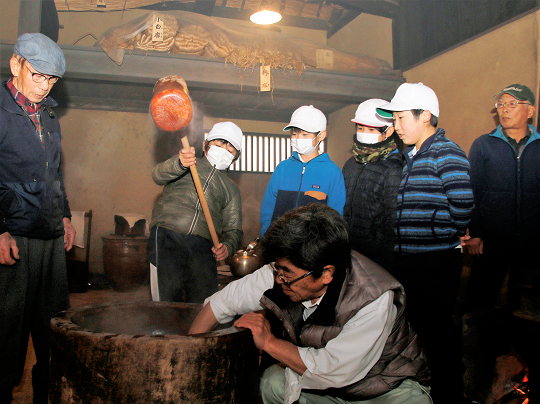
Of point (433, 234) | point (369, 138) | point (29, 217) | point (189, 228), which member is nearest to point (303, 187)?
point (369, 138)

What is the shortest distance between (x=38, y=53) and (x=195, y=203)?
130 cm

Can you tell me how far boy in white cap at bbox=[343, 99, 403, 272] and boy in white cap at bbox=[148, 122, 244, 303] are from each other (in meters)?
0.89

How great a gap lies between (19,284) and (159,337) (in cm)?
124

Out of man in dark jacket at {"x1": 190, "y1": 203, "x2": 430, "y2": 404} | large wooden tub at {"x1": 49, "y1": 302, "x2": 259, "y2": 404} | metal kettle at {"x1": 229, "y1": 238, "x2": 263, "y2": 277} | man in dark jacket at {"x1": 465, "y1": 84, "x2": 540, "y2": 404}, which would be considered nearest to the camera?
large wooden tub at {"x1": 49, "y1": 302, "x2": 259, "y2": 404}

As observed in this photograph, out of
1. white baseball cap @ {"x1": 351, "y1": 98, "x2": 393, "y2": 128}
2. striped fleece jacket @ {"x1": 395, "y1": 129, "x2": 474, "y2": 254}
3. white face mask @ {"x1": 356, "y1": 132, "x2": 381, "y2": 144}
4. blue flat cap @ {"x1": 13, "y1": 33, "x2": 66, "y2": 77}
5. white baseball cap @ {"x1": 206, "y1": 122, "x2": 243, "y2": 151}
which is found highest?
blue flat cap @ {"x1": 13, "y1": 33, "x2": 66, "y2": 77}

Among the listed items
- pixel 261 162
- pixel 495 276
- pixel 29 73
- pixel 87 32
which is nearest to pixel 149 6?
pixel 87 32

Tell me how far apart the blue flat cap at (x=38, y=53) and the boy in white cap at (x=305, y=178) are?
61.5 inches

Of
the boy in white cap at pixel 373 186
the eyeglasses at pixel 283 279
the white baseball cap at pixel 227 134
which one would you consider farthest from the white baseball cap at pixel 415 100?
the eyeglasses at pixel 283 279

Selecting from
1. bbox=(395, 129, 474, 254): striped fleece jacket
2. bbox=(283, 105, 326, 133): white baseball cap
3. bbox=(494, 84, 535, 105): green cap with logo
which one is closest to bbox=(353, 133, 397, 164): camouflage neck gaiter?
bbox=(283, 105, 326, 133): white baseball cap

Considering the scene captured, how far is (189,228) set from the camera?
2.90 meters

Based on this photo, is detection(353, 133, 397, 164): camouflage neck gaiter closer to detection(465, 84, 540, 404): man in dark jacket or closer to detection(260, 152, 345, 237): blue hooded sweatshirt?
detection(260, 152, 345, 237): blue hooded sweatshirt

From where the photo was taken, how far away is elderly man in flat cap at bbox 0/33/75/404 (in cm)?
217

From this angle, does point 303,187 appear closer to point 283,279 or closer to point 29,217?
point 283,279

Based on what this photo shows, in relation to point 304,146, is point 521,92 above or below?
above
